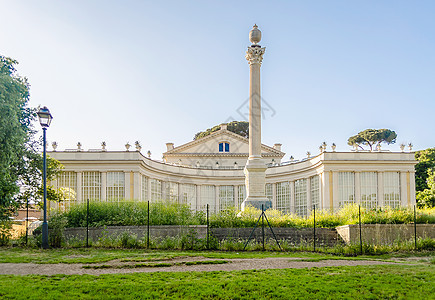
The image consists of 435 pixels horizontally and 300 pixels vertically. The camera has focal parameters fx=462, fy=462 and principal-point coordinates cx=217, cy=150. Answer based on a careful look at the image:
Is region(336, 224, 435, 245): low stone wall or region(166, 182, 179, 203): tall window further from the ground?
region(166, 182, 179, 203): tall window

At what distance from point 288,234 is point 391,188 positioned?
3176cm

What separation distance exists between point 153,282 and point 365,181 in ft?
142

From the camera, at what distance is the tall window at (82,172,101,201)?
4931 cm

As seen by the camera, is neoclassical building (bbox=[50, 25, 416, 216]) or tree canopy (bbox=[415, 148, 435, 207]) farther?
tree canopy (bbox=[415, 148, 435, 207])

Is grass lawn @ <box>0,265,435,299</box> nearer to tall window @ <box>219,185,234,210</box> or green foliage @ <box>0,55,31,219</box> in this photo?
green foliage @ <box>0,55,31,219</box>

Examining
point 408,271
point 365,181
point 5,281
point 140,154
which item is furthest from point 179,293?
point 365,181

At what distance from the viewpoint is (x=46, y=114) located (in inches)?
746

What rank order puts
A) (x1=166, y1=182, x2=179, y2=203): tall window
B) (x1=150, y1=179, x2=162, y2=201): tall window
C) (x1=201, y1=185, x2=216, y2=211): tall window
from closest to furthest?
(x1=150, y1=179, x2=162, y2=201): tall window
(x1=166, y1=182, x2=179, y2=203): tall window
(x1=201, y1=185, x2=216, y2=211): tall window

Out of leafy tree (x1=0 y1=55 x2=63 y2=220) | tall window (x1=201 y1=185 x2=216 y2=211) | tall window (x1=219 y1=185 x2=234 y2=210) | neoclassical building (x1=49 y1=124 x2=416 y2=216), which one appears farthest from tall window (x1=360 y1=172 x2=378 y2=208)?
leafy tree (x1=0 y1=55 x2=63 y2=220)

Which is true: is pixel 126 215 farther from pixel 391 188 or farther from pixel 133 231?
pixel 391 188

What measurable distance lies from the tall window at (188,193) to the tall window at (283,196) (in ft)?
32.9

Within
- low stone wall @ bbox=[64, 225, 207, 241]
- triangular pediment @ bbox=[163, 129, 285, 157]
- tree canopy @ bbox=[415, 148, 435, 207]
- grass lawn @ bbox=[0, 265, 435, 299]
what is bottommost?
grass lawn @ bbox=[0, 265, 435, 299]

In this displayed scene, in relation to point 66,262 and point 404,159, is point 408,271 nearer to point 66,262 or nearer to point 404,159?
point 66,262

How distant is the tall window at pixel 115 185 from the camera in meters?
49.1
